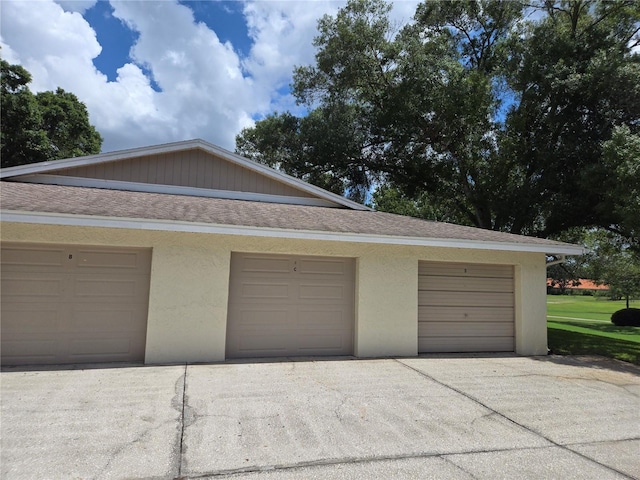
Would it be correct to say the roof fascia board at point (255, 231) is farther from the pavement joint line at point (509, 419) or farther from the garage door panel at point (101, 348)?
the pavement joint line at point (509, 419)

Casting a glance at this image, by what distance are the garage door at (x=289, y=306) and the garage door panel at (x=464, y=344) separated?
5.82 ft

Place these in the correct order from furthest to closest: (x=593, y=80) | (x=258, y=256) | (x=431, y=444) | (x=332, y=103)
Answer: (x=332, y=103), (x=593, y=80), (x=258, y=256), (x=431, y=444)

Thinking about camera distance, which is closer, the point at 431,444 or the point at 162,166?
the point at 431,444

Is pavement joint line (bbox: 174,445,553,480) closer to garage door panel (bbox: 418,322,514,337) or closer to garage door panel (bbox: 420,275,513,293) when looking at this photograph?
garage door panel (bbox: 418,322,514,337)

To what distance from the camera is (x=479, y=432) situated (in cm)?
442

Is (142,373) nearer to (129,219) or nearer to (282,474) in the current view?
(129,219)

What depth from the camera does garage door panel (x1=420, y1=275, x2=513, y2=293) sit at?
8932mm

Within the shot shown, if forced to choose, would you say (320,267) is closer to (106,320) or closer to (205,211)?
(205,211)

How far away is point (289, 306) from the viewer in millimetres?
8055

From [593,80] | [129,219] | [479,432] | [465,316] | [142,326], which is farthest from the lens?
[593,80]

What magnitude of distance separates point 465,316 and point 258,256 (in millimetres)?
4738

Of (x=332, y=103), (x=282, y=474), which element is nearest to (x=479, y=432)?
(x=282, y=474)

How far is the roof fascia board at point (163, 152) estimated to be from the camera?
9336 millimetres

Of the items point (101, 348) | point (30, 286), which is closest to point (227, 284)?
point (101, 348)
